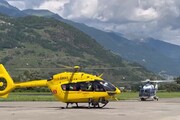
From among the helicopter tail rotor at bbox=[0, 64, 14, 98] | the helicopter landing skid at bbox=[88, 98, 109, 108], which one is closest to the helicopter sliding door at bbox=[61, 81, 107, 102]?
the helicopter landing skid at bbox=[88, 98, 109, 108]

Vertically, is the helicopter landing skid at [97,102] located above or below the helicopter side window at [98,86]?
below

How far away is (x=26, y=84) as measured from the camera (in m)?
42.4

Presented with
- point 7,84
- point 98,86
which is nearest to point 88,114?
point 98,86

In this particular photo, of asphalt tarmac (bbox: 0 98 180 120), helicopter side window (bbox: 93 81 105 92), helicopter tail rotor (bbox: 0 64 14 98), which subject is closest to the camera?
asphalt tarmac (bbox: 0 98 180 120)

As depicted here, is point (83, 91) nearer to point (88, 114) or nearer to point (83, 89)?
point (83, 89)

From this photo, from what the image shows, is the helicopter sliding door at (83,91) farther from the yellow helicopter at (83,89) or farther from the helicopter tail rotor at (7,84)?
the helicopter tail rotor at (7,84)

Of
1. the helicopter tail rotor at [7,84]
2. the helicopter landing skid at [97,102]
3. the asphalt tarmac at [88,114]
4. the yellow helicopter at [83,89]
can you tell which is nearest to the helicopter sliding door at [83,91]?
the yellow helicopter at [83,89]

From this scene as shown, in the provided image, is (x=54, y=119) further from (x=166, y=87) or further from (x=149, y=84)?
(x=166, y=87)

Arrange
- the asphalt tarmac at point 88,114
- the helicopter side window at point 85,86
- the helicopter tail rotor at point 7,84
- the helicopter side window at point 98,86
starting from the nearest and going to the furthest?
the asphalt tarmac at point 88,114 < the helicopter side window at point 98,86 < the helicopter side window at point 85,86 < the helicopter tail rotor at point 7,84

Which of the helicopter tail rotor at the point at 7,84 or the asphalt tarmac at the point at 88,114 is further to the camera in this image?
the helicopter tail rotor at the point at 7,84

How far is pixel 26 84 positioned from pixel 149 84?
86.2ft

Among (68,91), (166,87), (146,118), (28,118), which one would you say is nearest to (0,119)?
(28,118)

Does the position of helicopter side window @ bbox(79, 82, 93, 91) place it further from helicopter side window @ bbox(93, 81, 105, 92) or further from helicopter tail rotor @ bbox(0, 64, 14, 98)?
helicopter tail rotor @ bbox(0, 64, 14, 98)

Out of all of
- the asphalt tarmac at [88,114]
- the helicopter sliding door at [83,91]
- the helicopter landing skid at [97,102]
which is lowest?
the asphalt tarmac at [88,114]
